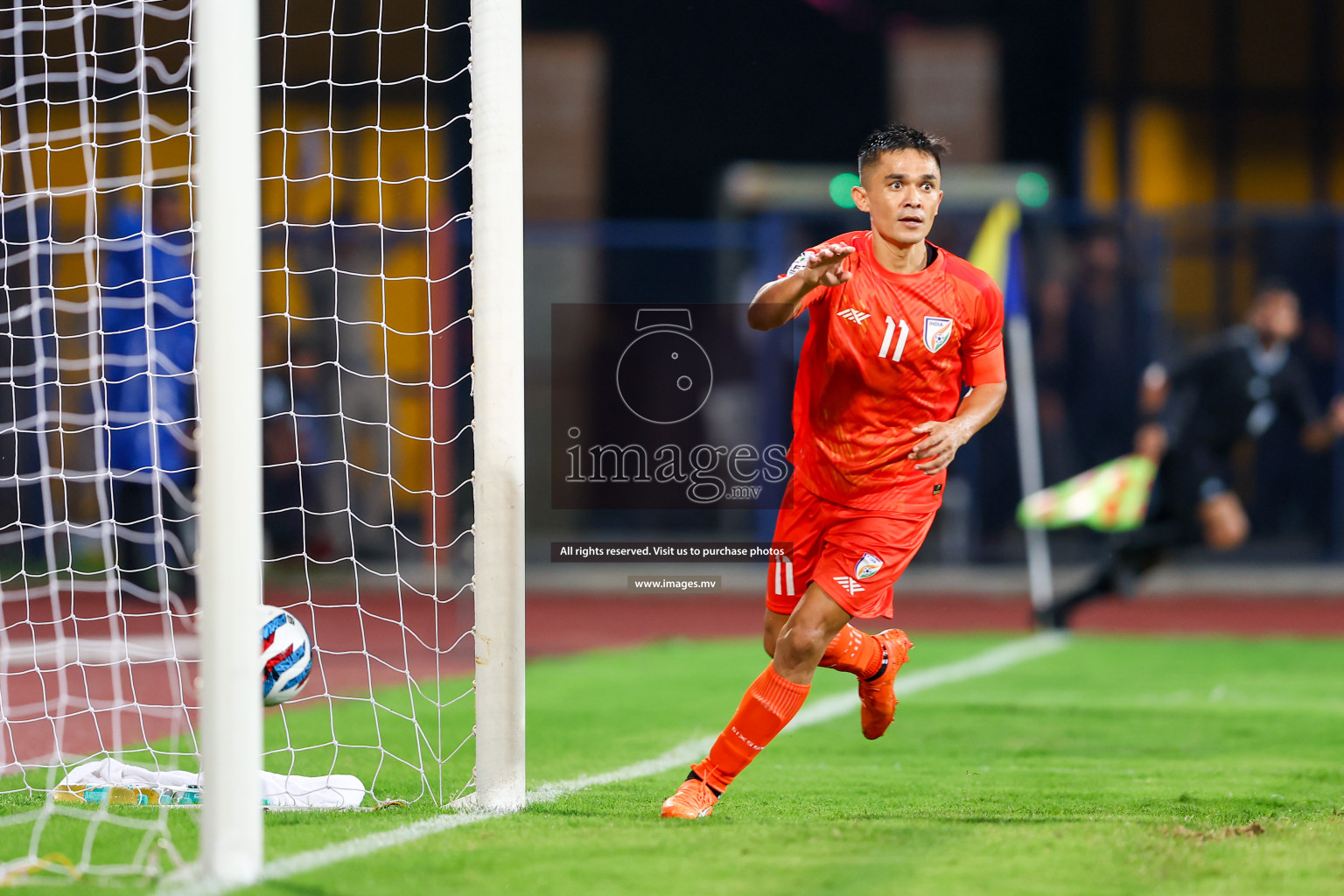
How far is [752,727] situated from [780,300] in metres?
1.22

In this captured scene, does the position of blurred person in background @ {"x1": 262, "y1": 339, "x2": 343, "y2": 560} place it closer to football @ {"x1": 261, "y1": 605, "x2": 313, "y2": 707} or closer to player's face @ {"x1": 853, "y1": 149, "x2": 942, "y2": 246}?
football @ {"x1": 261, "y1": 605, "x2": 313, "y2": 707}

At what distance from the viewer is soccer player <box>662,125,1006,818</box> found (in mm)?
4426

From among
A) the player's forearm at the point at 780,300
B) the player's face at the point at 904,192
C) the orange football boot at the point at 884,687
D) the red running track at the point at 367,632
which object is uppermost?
the player's face at the point at 904,192

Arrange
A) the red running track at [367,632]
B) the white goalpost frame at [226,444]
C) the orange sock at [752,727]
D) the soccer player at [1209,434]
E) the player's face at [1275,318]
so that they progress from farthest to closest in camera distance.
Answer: the player's face at [1275,318] < the soccer player at [1209,434] < the red running track at [367,632] < the orange sock at [752,727] < the white goalpost frame at [226,444]

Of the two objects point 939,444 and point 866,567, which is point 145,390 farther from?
point 939,444

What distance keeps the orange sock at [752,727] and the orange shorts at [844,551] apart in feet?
0.98

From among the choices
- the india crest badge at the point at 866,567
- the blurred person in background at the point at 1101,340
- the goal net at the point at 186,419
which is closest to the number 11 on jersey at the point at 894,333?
the india crest badge at the point at 866,567

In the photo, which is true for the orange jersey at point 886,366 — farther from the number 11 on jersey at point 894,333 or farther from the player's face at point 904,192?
the player's face at point 904,192

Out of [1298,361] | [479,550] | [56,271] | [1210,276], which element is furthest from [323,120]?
[479,550]

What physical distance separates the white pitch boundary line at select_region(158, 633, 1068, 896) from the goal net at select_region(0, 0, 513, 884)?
0.96 feet

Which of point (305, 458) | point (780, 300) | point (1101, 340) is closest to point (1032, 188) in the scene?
point (1101, 340)

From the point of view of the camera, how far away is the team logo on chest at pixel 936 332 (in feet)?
14.8

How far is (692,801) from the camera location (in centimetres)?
436

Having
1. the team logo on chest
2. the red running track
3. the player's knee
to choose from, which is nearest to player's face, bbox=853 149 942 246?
the team logo on chest
